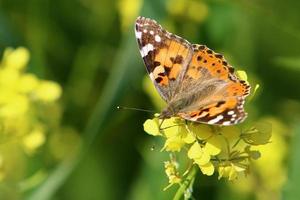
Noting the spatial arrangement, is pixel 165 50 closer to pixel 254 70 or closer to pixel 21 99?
pixel 21 99

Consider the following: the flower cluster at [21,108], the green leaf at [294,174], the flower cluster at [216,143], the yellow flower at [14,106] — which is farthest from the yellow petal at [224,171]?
the yellow flower at [14,106]

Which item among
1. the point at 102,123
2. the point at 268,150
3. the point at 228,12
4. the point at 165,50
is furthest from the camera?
the point at 228,12

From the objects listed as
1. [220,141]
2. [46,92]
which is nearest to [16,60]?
[46,92]

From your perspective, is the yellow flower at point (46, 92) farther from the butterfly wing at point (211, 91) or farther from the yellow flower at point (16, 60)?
the butterfly wing at point (211, 91)

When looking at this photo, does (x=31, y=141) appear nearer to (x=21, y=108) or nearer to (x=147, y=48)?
(x=21, y=108)

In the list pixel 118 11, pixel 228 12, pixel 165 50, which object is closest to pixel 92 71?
pixel 118 11

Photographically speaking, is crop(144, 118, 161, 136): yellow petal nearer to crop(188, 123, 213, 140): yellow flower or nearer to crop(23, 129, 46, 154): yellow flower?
crop(188, 123, 213, 140): yellow flower

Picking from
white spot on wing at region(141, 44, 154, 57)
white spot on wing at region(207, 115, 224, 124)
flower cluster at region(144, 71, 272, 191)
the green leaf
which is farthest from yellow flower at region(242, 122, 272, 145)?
the green leaf
